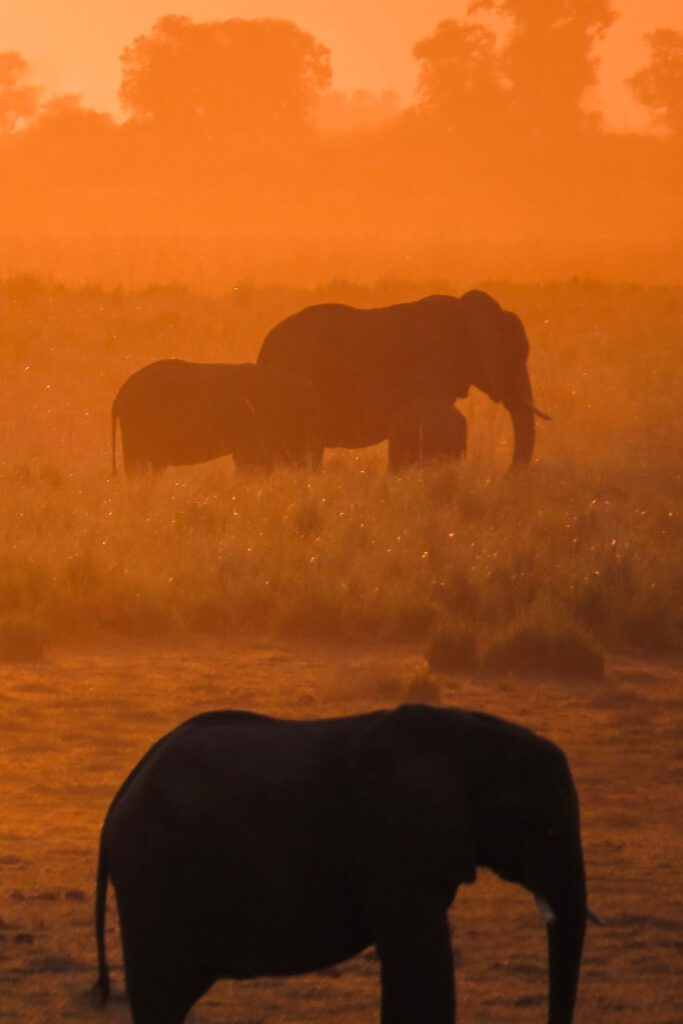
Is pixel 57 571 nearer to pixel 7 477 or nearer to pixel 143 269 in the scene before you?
pixel 7 477

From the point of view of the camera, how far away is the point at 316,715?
8.73 meters

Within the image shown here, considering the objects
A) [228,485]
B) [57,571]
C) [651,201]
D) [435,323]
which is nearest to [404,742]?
[57,571]

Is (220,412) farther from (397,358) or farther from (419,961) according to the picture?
(419,961)

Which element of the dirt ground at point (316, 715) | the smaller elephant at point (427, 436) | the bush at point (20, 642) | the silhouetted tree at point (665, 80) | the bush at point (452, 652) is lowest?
the dirt ground at point (316, 715)

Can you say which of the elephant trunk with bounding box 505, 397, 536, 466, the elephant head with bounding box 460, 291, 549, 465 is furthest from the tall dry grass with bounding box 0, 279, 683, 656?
the elephant head with bounding box 460, 291, 549, 465

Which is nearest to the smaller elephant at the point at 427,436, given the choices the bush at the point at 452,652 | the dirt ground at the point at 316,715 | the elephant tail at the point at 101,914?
the dirt ground at the point at 316,715

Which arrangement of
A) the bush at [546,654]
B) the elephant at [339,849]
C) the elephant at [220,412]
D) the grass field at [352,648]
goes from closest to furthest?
the elephant at [339,849]
the grass field at [352,648]
the bush at [546,654]
the elephant at [220,412]

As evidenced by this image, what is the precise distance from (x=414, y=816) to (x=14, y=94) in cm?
7338

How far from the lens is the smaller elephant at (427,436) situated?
1680 centimetres

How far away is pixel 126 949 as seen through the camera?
3.94m

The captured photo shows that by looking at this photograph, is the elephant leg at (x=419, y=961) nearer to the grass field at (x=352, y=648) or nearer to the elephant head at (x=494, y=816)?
the elephant head at (x=494, y=816)

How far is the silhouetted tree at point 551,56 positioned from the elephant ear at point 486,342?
4869cm

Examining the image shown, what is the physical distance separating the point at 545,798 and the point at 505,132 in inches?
2397

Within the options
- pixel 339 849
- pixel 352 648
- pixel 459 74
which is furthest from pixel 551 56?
pixel 339 849
